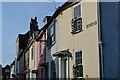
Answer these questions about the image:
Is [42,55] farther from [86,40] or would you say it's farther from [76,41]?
[86,40]

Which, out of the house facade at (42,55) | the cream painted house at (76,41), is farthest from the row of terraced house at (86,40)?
the house facade at (42,55)

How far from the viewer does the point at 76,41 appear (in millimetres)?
16719

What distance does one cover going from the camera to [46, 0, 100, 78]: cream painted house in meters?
14.8

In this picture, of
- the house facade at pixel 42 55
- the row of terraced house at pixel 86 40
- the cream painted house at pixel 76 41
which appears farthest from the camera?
the house facade at pixel 42 55

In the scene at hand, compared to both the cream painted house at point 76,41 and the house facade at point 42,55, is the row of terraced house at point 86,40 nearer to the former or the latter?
the cream painted house at point 76,41

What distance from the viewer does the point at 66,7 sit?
60.2 feet

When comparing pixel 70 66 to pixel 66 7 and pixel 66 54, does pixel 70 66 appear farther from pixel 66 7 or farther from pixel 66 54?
pixel 66 7

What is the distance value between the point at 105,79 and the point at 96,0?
3.65 m

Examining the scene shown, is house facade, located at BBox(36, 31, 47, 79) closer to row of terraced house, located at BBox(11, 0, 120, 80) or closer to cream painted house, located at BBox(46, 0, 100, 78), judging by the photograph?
row of terraced house, located at BBox(11, 0, 120, 80)

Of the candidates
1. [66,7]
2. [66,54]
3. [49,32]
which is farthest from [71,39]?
[49,32]

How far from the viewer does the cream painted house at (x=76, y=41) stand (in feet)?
48.6

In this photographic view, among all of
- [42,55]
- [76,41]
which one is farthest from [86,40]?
[42,55]

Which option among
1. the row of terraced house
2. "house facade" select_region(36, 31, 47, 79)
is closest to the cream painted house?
the row of terraced house

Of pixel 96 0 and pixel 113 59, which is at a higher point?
pixel 96 0
